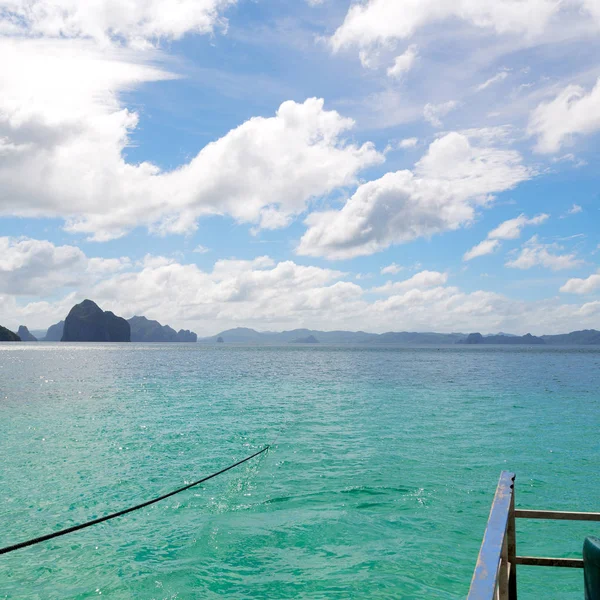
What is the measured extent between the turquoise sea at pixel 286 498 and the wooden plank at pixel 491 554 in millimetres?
7868

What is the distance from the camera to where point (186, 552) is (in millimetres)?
12633

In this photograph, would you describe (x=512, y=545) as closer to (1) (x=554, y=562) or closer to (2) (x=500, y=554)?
(1) (x=554, y=562)

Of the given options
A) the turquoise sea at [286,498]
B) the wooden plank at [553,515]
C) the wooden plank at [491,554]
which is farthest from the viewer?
the turquoise sea at [286,498]

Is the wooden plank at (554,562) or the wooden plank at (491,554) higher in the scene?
the wooden plank at (491,554)

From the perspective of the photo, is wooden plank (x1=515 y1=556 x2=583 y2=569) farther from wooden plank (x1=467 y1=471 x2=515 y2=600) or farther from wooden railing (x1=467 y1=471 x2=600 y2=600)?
wooden plank (x1=467 y1=471 x2=515 y2=600)

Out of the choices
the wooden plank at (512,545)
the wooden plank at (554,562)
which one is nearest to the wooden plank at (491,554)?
the wooden plank at (512,545)

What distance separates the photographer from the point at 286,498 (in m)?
16.9

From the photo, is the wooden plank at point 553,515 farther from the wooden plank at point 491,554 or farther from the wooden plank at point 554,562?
the wooden plank at point 491,554

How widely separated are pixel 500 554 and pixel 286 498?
1485 centimetres

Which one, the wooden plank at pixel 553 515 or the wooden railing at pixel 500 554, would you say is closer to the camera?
the wooden railing at pixel 500 554

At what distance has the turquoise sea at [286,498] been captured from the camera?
37.2 feet

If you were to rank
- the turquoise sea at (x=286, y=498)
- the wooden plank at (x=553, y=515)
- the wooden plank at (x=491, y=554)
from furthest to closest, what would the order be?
the turquoise sea at (x=286, y=498) < the wooden plank at (x=553, y=515) < the wooden plank at (x=491, y=554)

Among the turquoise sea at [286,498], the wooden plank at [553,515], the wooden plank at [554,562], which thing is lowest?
the turquoise sea at [286,498]

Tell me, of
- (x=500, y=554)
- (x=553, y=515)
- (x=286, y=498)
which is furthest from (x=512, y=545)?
(x=286, y=498)
